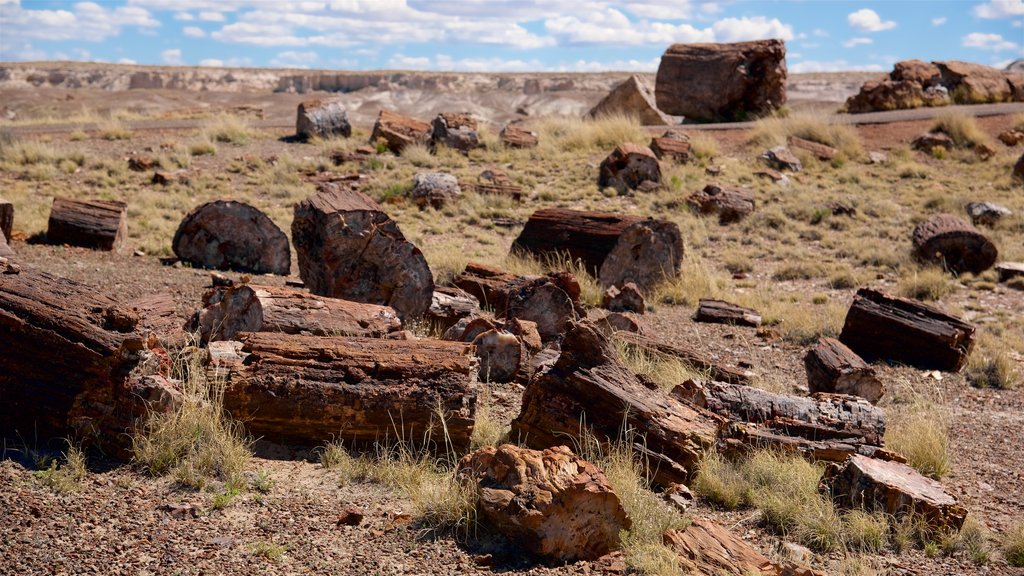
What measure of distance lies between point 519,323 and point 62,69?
3908 inches

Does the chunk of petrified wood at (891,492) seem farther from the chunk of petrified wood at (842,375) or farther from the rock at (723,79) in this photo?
the rock at (723,79)

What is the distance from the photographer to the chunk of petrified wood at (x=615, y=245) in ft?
36.0

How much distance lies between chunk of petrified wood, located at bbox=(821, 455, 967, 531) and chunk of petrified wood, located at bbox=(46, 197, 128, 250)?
347 inches

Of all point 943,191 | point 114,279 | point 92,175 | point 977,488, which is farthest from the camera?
point 943,191

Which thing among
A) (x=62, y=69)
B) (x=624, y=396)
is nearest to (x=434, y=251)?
(x=624, y=396)

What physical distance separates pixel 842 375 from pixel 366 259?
420 cm

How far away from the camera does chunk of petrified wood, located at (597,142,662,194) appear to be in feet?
56.3

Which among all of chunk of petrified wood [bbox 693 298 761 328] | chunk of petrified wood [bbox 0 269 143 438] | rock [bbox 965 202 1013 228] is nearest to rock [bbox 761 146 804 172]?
rock [bbox 965 202 1013 228]

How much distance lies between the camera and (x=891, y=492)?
5109 mm

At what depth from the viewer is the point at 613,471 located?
198 inches

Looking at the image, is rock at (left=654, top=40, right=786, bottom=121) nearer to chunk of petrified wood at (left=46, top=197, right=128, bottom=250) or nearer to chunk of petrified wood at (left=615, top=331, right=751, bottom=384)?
chunk of petrified wood at (left=46, top=197, right=128, bottom=250)

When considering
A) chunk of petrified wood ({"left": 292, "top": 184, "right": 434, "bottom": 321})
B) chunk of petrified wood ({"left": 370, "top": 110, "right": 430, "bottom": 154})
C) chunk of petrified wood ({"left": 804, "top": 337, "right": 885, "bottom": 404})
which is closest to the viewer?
chunk of petrified wood ({"left": 804, "top": 337, "right": 885, "bottom": 404})

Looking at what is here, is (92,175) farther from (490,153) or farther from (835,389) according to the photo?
(835,389)

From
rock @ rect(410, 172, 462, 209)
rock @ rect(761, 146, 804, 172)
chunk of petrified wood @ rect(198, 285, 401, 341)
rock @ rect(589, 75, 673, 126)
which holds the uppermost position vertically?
rock @ rect(589, 75, 673, 126)
